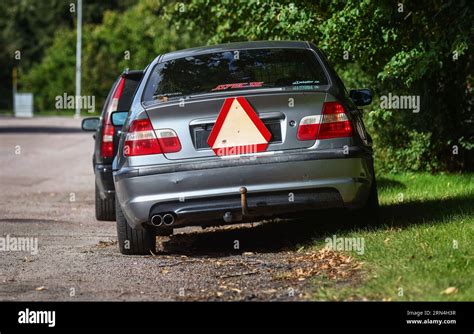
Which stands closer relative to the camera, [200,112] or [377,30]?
[200,112]

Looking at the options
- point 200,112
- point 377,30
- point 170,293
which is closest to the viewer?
point 170,293

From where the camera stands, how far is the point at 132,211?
321 inches

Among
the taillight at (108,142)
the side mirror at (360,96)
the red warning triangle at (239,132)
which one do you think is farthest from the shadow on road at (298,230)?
the taillight at (108,142)

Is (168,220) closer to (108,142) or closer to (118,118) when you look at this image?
(118,118)

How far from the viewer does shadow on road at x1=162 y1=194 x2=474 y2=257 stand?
897 centimetres

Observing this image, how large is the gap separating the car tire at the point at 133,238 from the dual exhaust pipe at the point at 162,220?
0.48 m

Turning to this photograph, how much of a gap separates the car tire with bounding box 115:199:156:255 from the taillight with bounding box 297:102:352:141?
159 cm

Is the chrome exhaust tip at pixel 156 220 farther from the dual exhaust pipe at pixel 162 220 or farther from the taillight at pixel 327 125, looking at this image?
the taillight at pixel 327 125

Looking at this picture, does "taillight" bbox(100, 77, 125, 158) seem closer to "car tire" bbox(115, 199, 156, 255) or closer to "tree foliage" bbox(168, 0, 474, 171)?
"tree foliage" bbox(168, 0, 474, 171)

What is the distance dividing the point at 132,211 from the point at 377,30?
499cm

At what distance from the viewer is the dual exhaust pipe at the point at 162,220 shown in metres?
8.08

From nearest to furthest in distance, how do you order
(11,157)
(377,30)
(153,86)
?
1. (153,86)
2. (377,30)
3. (11,157)

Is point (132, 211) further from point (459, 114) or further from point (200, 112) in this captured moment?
point (459, 114)

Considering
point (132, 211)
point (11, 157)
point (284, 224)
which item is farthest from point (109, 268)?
point (11, 157)
